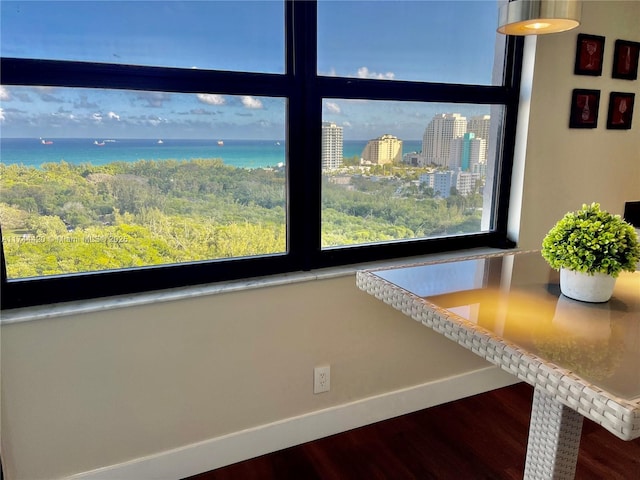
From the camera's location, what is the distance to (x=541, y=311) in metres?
1.26

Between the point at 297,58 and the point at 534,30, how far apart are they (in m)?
0.80

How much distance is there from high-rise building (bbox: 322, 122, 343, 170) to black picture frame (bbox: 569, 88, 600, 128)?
121cm

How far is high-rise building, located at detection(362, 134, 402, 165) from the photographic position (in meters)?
1.97

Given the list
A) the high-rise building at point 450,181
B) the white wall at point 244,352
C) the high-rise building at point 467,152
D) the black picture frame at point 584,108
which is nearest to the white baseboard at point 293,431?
the white wall at point 244,352

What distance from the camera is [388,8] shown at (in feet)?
6.15

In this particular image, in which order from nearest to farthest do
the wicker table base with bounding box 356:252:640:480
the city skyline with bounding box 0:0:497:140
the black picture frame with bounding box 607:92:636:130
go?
the wicker table base with bounding box 356:252:640:480 < the city skyline with bounding box 0:0:497:140 < the black picture frame with bounding box 607:92:636:130

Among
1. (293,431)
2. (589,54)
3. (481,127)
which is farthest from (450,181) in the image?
(293,431)

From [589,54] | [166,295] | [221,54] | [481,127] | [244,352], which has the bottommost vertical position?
[244,352]

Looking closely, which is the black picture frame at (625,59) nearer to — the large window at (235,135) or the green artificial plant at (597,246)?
the large window at (235,135)

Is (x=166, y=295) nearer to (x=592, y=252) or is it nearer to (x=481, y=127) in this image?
(x=592, y=252)

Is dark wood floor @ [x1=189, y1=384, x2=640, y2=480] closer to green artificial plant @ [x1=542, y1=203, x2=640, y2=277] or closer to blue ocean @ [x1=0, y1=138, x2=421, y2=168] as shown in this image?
A: green artificial plant @ [x1=542, y1=203, x2=640, y2=277]

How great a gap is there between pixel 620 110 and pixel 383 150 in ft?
4.37

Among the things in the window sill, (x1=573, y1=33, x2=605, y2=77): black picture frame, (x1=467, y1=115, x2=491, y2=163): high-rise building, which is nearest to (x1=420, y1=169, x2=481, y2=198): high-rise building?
(x1=467, y1=115, x2=491, y2=163): high-rise building

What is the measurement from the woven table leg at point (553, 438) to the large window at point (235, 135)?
970 mm
